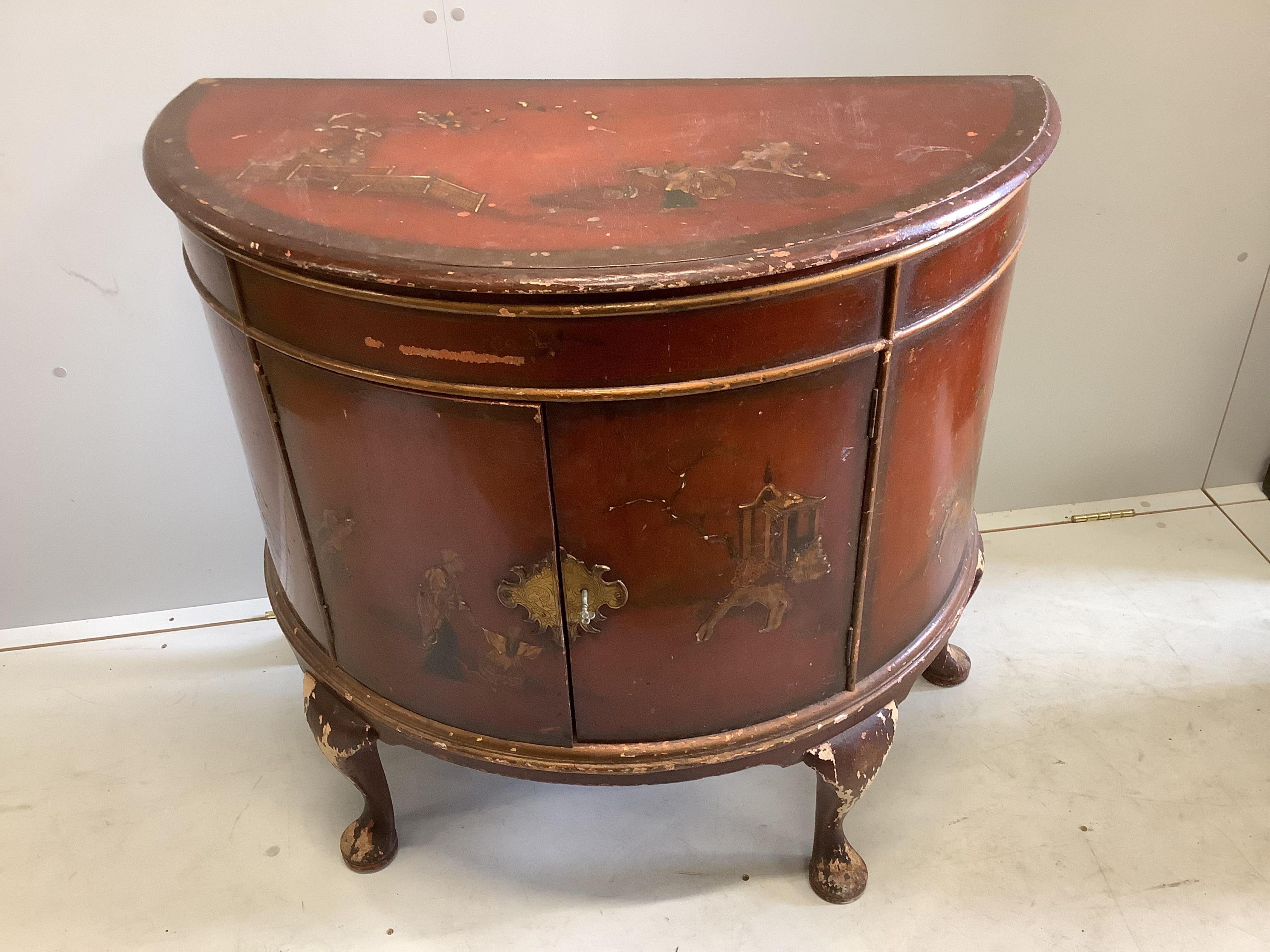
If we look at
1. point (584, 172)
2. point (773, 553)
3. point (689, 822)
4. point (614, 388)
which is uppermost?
point (584, 172)

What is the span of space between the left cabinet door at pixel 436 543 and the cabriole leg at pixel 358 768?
0.13 m

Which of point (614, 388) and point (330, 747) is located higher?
point (614, 388)

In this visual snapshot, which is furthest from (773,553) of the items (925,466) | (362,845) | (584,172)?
(362,845)

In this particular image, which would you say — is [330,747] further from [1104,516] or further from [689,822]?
[1104,516]

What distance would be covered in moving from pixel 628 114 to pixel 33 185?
1062 millimetres

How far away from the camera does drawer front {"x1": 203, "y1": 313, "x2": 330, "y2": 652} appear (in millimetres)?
1291

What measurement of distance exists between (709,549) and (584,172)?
47 cm

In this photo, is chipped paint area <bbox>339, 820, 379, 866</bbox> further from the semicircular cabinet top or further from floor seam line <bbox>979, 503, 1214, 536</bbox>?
floor seam line <bbox>979, 503, 1214, 536</bbox>

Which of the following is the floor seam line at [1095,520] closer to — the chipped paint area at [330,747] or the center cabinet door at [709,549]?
the center cabinet door at [709,549]

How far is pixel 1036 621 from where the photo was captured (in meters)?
2.20

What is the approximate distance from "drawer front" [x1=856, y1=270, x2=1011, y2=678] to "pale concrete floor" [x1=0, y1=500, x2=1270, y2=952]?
19.7 inches

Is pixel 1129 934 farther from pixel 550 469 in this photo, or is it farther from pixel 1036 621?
pixel 550 469

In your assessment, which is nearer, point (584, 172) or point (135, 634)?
point (584, 172)

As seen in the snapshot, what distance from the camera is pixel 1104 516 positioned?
8.09 ft
